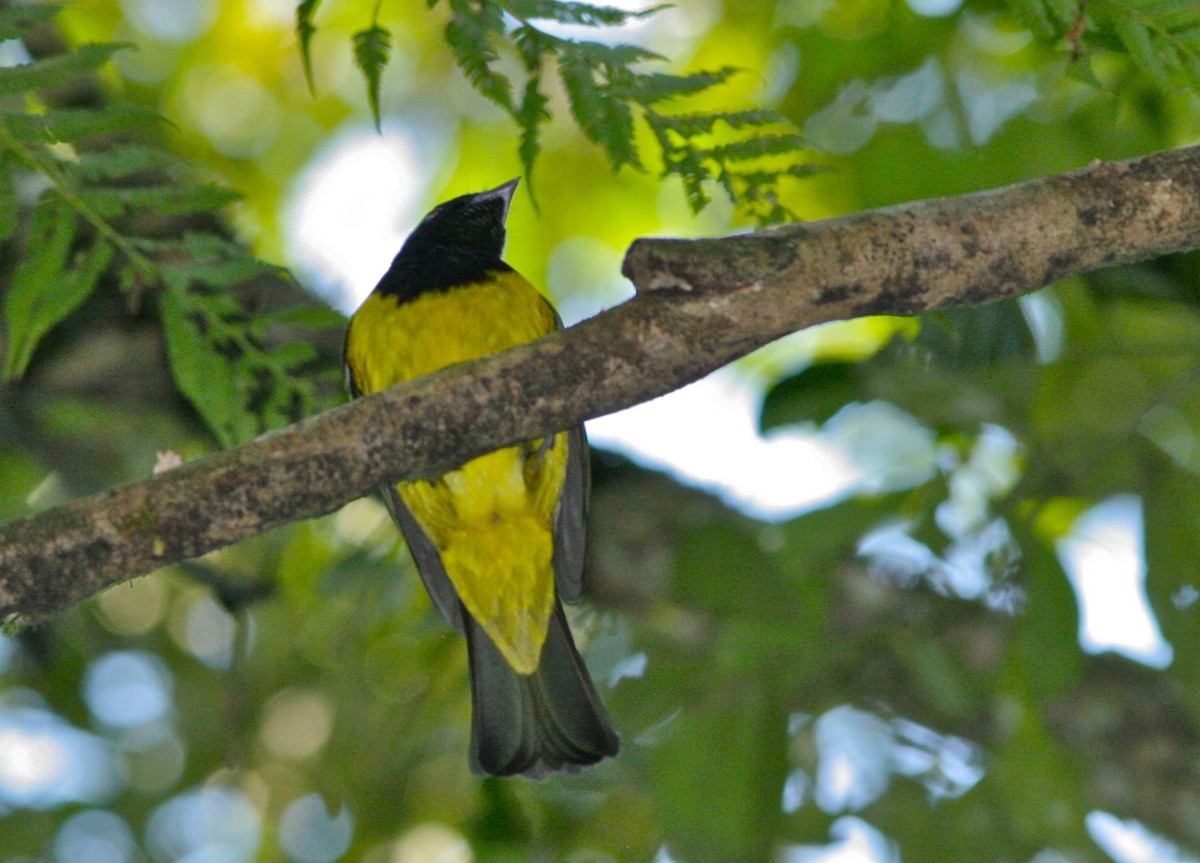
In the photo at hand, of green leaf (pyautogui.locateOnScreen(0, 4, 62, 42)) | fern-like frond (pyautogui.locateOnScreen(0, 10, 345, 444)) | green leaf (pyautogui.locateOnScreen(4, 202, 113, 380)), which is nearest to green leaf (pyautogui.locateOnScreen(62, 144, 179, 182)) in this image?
fern-like frond (pyautogui.locateOnScreen(0, 10, 345, 444))

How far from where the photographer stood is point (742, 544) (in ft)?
11.9

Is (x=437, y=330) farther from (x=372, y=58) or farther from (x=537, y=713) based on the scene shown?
(x=537, y=713)

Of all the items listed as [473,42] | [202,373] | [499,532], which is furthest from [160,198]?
[499,532]

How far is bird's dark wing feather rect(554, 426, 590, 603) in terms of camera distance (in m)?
3.85

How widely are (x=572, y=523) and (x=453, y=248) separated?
1.04 meters

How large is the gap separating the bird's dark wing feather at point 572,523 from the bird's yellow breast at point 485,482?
46mm

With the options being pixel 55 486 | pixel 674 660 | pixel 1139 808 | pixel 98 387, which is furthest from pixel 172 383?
pixel 1139 808

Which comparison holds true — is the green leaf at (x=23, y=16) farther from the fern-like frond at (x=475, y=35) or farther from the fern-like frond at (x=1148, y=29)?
the fern-like frond at (x=1148, y=29)

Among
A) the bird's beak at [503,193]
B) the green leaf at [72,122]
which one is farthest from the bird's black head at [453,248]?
the green leaf at [72,122]

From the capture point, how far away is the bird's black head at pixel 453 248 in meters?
3.91

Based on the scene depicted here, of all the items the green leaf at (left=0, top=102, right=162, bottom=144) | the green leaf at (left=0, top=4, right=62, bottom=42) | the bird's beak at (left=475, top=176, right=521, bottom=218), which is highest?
the green leaf at (left=0, top=4, right=62, bottom=42)

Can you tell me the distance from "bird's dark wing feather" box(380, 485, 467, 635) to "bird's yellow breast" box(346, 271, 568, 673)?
10 centimetres

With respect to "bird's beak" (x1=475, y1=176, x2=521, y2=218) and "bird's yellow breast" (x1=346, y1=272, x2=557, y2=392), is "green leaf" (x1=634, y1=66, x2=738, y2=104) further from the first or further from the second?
"bird's beak" (x1=475, y1=176, x2=521, y2=218)

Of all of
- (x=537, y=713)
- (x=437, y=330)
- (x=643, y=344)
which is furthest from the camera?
(x=537, y=713)
